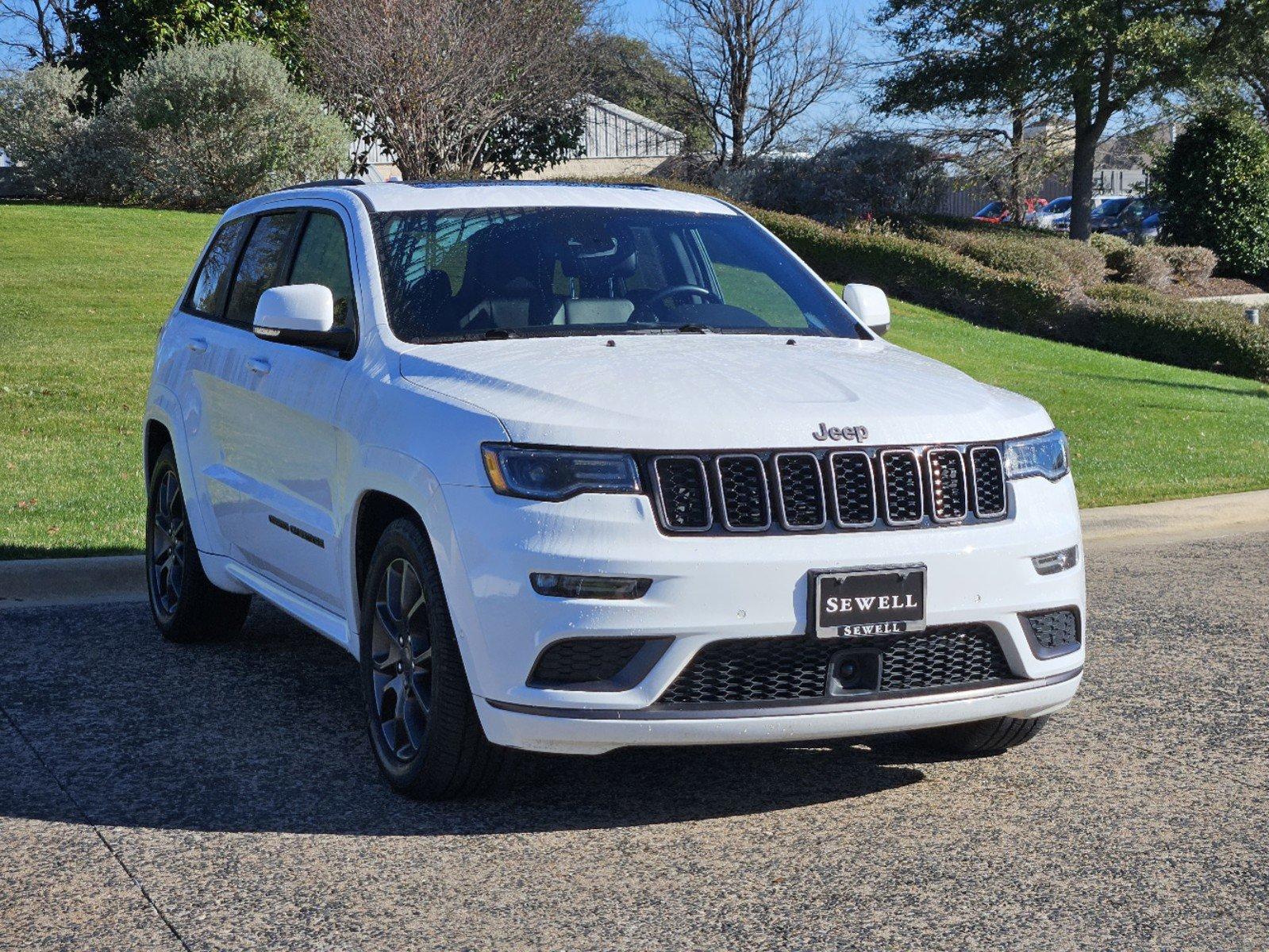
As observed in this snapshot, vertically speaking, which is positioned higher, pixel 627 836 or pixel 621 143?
pixel 621 143

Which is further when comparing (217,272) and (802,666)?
(217,272)

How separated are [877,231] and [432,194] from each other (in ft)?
76.0

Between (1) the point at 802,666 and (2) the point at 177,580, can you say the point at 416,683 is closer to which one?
(1) the point at 802,666

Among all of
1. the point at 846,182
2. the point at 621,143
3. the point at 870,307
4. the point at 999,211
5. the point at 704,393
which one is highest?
the point at 621,143

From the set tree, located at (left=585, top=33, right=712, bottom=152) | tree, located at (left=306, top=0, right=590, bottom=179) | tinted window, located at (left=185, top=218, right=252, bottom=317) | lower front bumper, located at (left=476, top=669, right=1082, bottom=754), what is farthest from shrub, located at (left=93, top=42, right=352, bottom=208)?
lower front bumper, located at (left=476, top=669, right=1082, bottom=754)

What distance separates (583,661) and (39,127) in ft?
94.0

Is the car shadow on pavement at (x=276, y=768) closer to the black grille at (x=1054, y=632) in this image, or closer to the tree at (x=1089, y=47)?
the black grille at (x=1054, y=632)

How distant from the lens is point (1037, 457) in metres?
4.75

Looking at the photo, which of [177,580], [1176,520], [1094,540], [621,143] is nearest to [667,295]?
[177,580]

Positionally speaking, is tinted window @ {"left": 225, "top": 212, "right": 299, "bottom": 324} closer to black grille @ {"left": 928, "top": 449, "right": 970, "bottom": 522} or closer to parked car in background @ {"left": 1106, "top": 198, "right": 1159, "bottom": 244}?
black grille @ {"left": 928, "top": 449, "right": 970, "bottom": 522}

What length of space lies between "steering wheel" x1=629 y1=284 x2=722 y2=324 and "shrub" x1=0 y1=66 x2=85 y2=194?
83.6ft

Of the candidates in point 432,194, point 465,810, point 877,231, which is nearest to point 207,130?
point 877,231

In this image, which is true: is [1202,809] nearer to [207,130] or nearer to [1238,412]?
[1238,412]

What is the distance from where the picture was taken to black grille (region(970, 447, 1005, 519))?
4.54 m
